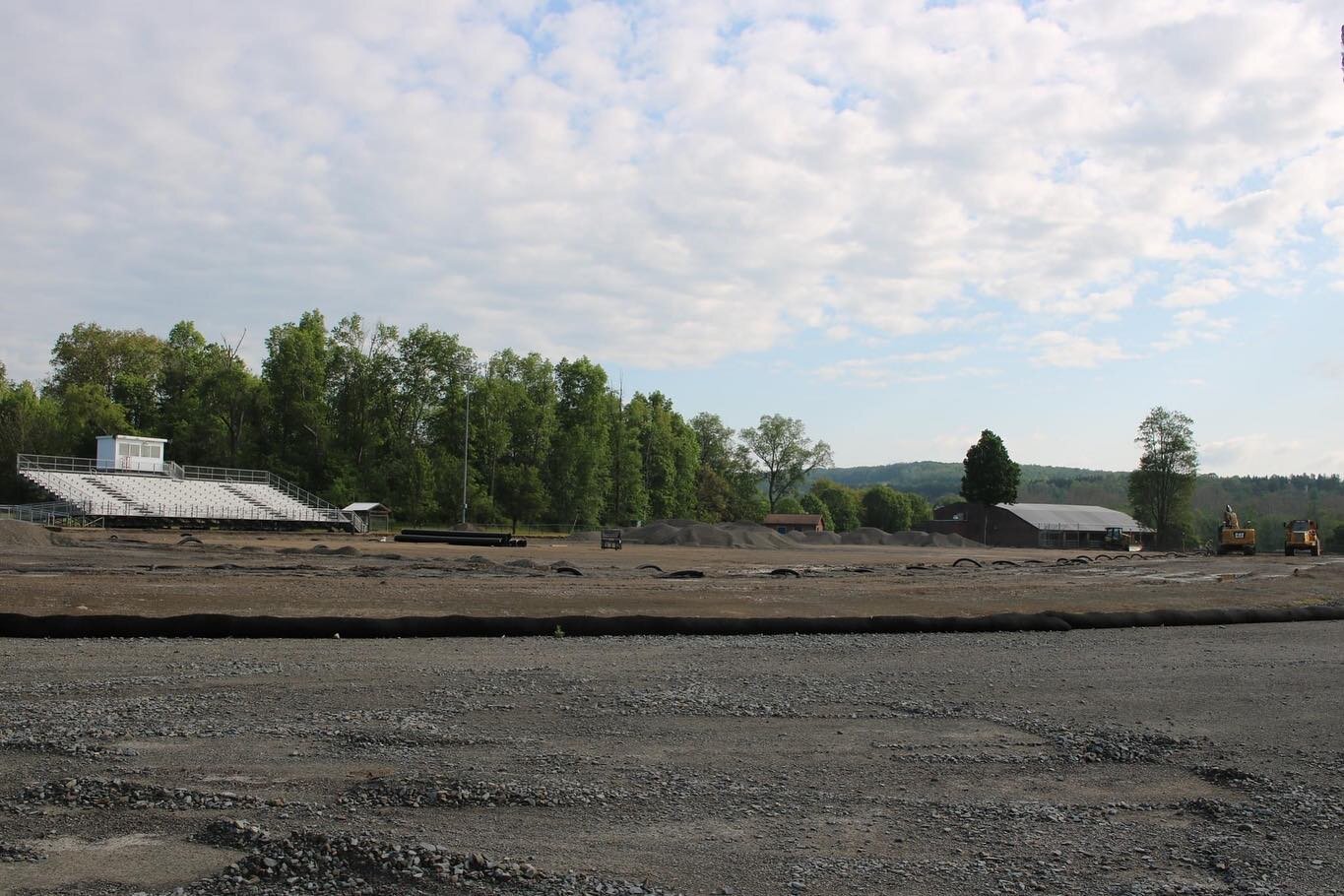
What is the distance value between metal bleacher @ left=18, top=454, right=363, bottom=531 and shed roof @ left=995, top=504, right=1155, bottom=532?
2646 inches

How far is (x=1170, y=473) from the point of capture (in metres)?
94.5

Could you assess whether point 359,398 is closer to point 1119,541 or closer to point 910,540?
point 910,540

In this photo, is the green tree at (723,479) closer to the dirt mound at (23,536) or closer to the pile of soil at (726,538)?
the pile of soil at (726,538)

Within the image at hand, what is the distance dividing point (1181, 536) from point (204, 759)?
339 ft

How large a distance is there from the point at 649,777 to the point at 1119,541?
93.2 meters

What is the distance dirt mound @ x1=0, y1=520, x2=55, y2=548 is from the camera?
1315 inches

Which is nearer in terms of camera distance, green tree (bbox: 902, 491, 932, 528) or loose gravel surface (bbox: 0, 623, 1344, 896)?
loose gravel surface (bbox: 0, 623, 1344, 896)

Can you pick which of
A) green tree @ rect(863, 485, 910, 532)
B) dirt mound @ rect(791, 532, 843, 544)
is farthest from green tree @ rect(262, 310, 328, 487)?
green tree @ rect(863, 485, 910, 532)

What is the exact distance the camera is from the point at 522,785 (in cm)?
584

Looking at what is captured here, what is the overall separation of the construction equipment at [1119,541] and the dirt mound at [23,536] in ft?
244

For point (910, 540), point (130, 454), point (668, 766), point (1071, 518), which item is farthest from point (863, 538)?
point (668, 766)

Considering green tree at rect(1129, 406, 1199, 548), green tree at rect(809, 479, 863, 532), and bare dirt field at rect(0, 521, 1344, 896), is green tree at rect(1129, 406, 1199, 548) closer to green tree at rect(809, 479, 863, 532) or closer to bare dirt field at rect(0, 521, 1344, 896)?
green tree at rect(809, 479, 863, 532)

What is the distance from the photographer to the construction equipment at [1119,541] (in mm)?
83156

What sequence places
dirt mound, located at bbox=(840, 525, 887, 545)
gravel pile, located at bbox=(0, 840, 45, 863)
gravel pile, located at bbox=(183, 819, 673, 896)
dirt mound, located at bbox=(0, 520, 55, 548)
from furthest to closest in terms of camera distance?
dirt mound, located at bbox=(840, 525, 887, 545)
dirt mound, located at bbox=(0, 520, 55, 548)
gravel pile, located at bbox=(0, 840, 45, 863)
gravel pile, located at bbox=(183, 819, 673, 896)
